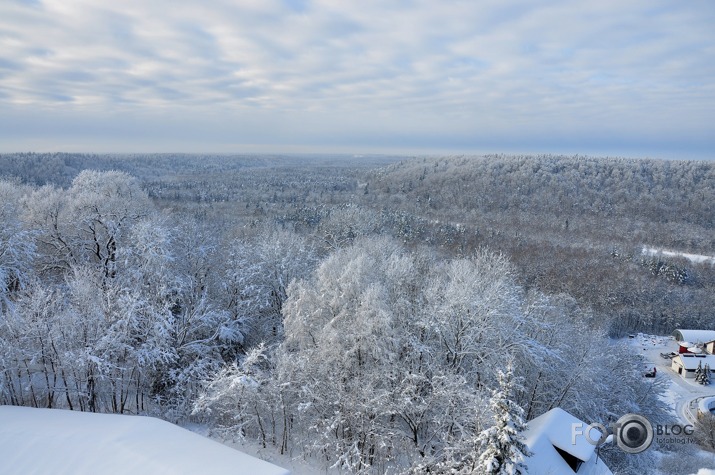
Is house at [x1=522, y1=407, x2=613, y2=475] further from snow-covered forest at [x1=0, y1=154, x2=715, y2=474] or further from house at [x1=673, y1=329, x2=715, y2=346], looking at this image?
house at [x1=673, y1=329, x2=715, y2=346]

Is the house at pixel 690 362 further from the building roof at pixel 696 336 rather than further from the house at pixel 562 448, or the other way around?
the house at pixel 562 448

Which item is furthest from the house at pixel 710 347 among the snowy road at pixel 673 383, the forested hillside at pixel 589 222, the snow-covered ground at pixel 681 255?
the snow-covered ground at pixel 681 255

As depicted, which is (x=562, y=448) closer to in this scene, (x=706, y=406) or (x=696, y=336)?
(x=706, y=406)

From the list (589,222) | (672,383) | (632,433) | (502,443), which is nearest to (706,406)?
(672,383)

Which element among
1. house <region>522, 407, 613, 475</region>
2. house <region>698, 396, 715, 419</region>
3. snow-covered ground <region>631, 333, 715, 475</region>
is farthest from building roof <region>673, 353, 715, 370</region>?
house <region>522, 407, 613, 475</region>

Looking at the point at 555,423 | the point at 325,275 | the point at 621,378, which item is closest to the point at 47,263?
the point at 325,275
